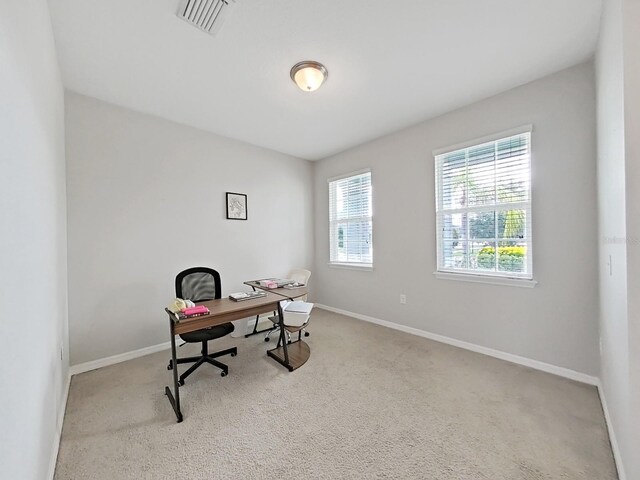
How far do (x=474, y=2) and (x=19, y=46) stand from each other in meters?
2.38

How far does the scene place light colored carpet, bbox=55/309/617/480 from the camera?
1432 millimetres

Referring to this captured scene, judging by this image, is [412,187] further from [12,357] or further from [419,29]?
[12,357]

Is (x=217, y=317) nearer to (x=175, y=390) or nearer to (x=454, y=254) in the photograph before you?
(x=175, y=390)

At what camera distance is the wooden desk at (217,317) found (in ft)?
6.12

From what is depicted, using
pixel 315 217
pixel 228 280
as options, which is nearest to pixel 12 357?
pixel 228 280

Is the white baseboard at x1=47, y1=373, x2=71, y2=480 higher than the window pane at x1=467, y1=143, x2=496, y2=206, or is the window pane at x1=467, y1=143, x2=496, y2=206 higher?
the window pane at x1=467, y1=143, x2=496, y2=206

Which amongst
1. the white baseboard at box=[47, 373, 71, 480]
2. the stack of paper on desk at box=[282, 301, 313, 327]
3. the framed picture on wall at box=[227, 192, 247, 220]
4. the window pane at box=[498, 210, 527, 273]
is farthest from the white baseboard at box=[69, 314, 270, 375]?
the window pane at box=[498, 210, 527, 273]

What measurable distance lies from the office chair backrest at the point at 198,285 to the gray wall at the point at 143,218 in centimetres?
65

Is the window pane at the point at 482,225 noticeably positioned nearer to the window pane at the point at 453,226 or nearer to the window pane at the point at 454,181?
the window pane at the point at 453,226

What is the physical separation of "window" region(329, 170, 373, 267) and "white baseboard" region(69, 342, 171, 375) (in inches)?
105

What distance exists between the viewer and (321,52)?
2.03m

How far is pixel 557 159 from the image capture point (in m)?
2.29

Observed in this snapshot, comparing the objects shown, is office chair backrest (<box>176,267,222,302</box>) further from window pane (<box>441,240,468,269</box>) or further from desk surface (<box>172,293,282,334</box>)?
window pane (<box>441,240,468,269</box>)

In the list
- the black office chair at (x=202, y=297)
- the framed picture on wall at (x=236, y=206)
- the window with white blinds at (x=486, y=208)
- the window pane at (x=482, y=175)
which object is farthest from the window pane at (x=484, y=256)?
the framed picture on wall at (x=236, y=206)
